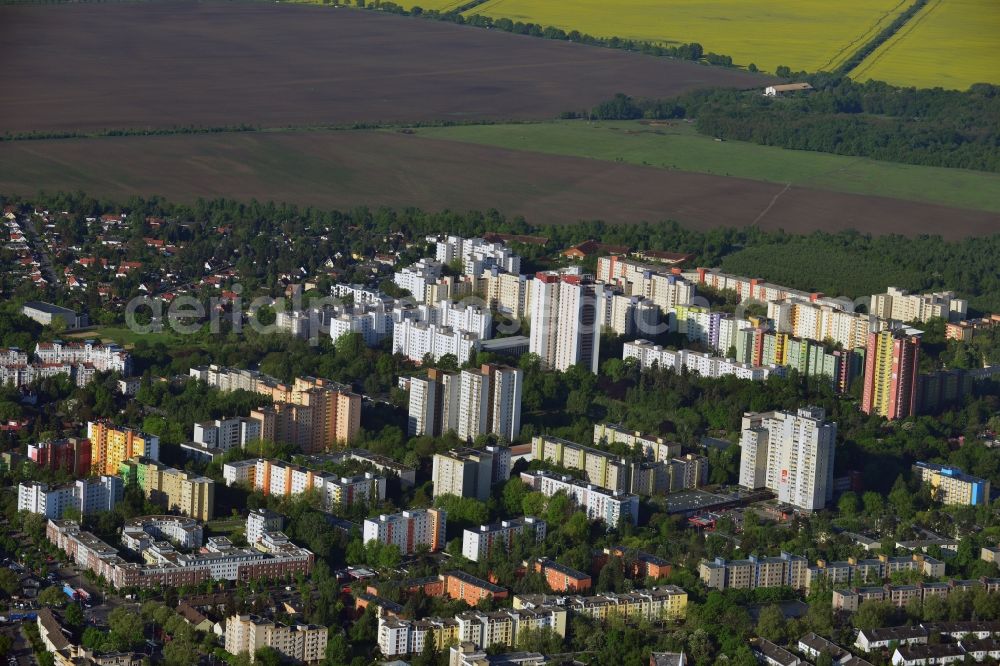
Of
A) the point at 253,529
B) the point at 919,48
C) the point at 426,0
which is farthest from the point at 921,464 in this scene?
the point at 426,0

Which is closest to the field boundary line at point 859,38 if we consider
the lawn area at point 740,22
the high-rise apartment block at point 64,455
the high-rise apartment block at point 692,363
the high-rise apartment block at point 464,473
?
the lawn area at point 740,22

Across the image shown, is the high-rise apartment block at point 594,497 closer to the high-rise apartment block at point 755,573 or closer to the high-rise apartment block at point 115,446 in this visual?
the high-rise apartment block at point 755,573

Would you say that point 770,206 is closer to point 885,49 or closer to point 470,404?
point 885,49

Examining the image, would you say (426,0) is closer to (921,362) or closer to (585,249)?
(585,249)

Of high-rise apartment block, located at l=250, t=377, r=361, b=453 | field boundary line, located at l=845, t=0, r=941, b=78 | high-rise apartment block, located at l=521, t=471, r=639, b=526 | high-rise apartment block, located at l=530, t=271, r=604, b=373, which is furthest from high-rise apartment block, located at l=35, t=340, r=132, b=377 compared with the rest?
field boundary line, located at l=845, t=0, r=941, b=78

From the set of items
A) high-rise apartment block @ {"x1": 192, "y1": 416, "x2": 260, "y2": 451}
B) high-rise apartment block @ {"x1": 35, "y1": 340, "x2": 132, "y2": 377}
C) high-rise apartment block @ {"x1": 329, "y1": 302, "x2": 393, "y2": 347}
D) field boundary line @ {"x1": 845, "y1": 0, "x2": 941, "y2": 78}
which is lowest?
high-rise apartment block @ {"x1": 192, "y1": 416, "x2": 260, "y2": 451}

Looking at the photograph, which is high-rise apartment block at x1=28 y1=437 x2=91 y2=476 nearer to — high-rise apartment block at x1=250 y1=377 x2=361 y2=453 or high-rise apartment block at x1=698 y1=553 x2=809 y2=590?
Answer: high-rise apartment block at x1=250 y1=377 x2=361 y2=453
